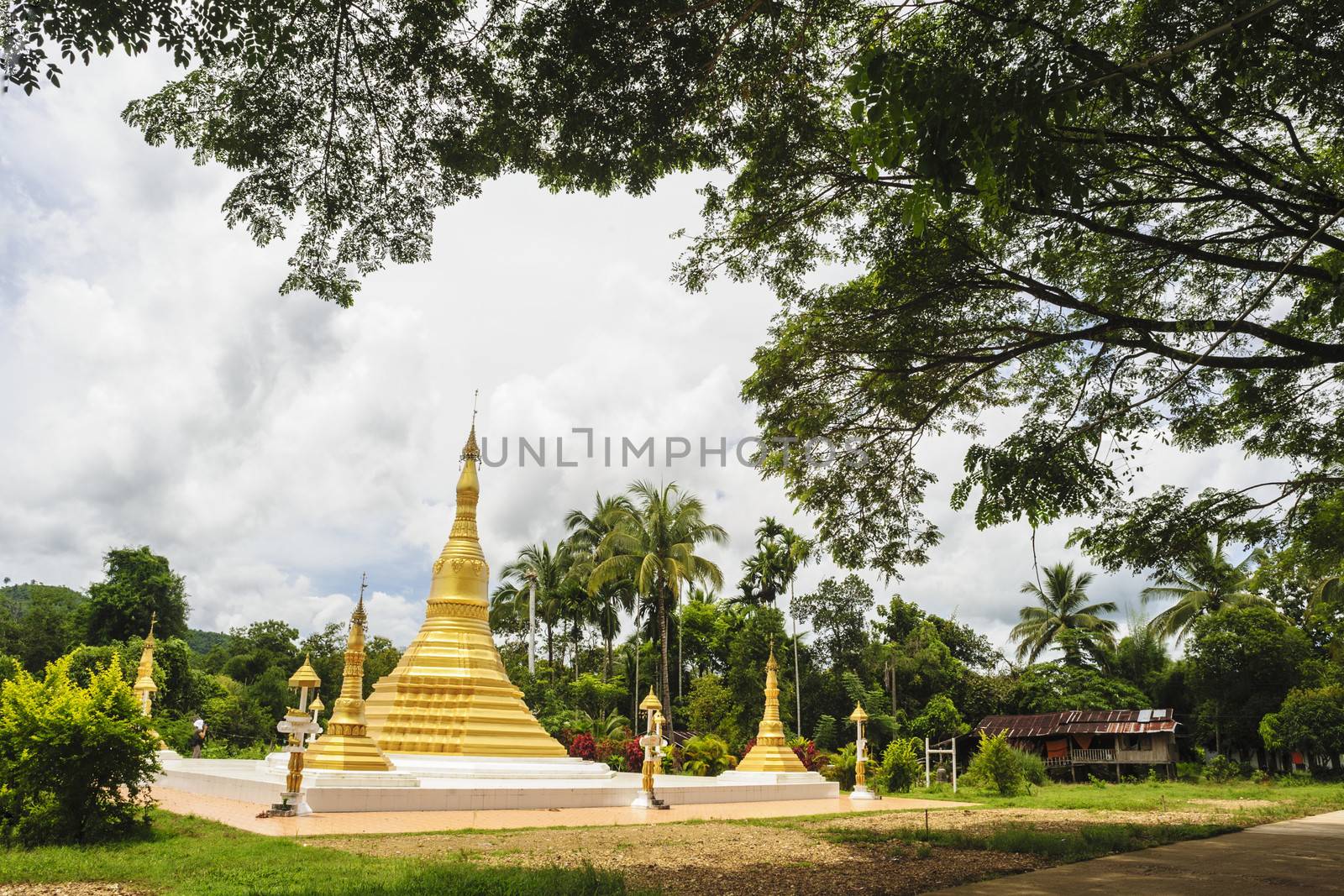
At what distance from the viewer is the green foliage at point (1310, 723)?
93.5ft

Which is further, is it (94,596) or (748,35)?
(94,596)

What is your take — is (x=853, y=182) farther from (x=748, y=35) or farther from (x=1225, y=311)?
(x=1225, y=311)

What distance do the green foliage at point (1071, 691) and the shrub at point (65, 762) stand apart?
36573 millimetres

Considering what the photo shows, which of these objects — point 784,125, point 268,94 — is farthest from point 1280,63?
point 268,94

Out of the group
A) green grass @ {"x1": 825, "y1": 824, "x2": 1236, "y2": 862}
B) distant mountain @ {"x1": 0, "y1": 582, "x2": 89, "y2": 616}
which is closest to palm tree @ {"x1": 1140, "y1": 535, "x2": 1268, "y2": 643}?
green grass @ {"x1": 825, "y1": 824, "x2": 1236, "y2": 862}

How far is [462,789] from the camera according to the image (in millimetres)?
16188

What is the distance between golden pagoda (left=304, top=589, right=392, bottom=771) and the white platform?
39 centimetres

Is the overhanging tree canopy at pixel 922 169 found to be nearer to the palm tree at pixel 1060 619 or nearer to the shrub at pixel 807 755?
the shrub at pixel 807 755

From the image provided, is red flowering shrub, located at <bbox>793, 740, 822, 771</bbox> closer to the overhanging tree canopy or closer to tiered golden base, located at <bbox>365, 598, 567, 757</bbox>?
tiered golden base, located at <bbox>365, 598, 567, 757</bbox>

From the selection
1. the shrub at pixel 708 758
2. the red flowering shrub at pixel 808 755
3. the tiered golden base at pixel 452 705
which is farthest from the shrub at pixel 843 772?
the tiered golden base at pixel 452 705

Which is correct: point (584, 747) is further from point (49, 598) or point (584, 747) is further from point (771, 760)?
point (49, 598)

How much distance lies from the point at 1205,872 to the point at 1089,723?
29.1 m

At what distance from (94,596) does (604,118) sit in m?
43.1

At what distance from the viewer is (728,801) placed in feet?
64.7
